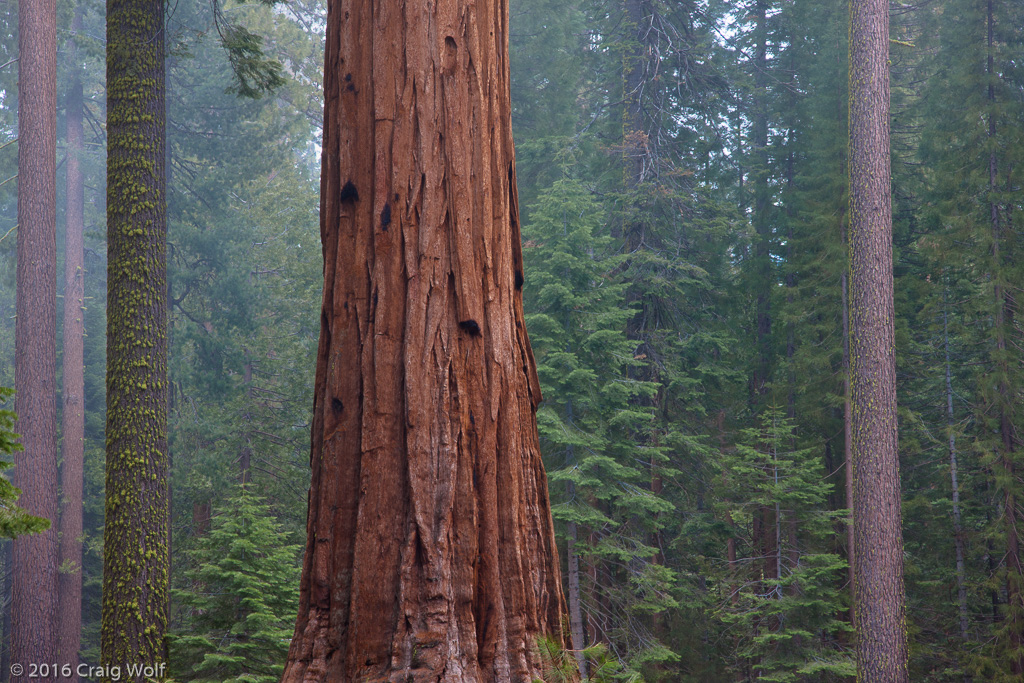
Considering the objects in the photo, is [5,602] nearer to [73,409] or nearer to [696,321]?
[73,409]

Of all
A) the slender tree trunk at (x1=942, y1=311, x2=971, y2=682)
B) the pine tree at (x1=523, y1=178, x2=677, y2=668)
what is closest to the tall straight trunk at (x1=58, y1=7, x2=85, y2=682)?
the pine tree at (x1=523, y1=178, x2=677, y2=668)

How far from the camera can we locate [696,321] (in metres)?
17.1

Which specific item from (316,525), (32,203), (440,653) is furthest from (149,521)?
(32,203)

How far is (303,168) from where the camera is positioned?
27.6 metres

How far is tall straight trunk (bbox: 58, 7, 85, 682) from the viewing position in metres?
17.5

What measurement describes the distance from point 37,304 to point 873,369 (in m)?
13.4

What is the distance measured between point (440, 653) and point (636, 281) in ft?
44.1

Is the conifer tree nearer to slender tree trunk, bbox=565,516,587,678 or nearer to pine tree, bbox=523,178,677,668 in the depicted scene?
pine tree, bbox=523,178,677,668

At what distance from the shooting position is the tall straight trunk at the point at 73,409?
17.5 m

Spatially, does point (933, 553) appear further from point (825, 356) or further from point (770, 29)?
point (770, 29)

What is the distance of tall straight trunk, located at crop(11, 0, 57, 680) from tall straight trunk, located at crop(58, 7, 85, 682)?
415 centimetres

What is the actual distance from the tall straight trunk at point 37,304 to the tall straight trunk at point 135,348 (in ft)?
23.5

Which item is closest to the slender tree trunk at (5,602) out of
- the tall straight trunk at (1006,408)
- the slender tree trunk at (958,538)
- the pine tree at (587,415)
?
the pine tree at (587,415)

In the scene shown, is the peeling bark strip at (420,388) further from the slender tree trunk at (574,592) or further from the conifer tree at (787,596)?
the conifer tree at (787,596)
